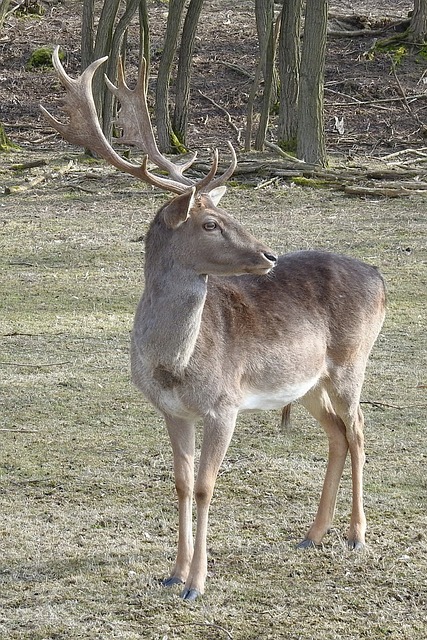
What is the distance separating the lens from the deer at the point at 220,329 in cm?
444

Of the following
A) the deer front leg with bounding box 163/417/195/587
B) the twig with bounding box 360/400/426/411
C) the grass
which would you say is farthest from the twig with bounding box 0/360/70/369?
the deer front leg with bounding box 163/417/195/587

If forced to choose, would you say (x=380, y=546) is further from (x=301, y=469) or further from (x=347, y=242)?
(x=347, y=242)

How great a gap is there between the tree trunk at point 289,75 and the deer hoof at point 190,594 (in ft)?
40.8

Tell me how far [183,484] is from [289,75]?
41.9 feet

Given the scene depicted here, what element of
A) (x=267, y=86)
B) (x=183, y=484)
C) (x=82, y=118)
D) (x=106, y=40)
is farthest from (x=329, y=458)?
(x=106, y=40)

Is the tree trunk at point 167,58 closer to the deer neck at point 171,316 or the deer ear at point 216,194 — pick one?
the deer ear at point 216,194

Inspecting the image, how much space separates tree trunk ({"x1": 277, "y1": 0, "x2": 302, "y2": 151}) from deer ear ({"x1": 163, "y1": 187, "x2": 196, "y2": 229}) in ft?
39.6

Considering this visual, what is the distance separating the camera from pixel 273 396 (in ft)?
15.9

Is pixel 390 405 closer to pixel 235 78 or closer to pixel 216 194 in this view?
pixel 216 194

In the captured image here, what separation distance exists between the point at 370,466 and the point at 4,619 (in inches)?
94.3

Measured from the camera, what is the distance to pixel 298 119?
1534 centimetres

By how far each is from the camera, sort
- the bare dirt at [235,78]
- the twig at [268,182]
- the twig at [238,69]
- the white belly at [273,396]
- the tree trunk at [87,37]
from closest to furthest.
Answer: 1. the white belly at [273,396]
2. the twig at [268,182]
3. the tree trunk at [87,37]
4. the bare dirt at [235,78]
5. the twig at [238,69]

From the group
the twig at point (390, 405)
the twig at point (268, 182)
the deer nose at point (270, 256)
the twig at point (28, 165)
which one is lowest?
the twig at point (28, 165)

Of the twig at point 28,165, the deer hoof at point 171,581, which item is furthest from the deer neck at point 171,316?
the twig at point 28,165
